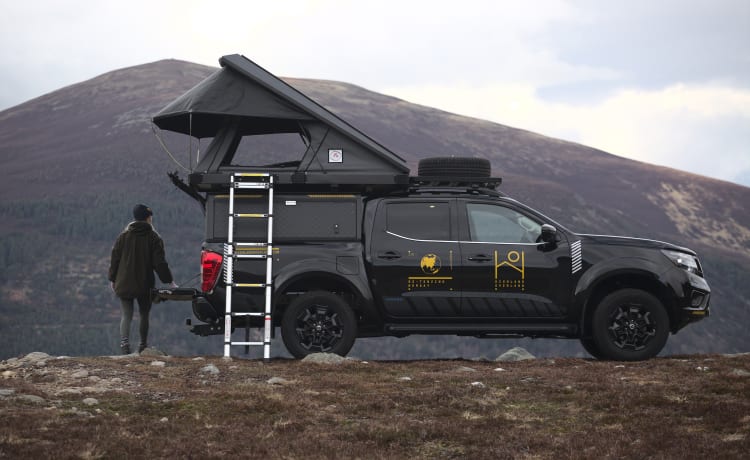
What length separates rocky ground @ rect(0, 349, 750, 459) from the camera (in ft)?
27.1

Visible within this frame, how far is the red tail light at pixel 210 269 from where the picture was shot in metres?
13.3

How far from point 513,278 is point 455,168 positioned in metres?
1.70

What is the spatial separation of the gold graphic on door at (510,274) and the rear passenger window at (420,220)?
0.76 metres

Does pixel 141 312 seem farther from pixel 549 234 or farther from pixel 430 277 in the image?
pixel 549 234

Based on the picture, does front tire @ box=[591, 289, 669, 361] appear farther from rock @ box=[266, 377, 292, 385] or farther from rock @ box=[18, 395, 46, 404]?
rock @ box=[18, 395, 46, 404]

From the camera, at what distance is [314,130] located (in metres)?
13.9

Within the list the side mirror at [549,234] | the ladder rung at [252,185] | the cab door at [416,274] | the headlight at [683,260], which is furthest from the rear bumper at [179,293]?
the headlight at [683,260]

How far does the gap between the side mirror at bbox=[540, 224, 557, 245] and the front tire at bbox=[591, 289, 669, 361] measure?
1002mm

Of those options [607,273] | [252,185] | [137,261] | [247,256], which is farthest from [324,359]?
[607,273]

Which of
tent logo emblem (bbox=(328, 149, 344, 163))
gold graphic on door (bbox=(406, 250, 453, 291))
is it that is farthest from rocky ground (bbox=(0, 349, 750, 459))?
tent logo emblem (bbox=(328, 149, 344, 163))

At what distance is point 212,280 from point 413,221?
2.67m

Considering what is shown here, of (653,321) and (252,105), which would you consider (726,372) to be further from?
(252,105)

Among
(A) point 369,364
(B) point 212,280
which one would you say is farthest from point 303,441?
(B) point 212,280

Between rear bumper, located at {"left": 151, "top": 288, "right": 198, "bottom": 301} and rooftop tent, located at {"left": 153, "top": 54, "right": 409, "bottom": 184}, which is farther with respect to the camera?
rooftop tent, located at {"left": 153, "top": 54, "right": 409, "bottom": 184}
